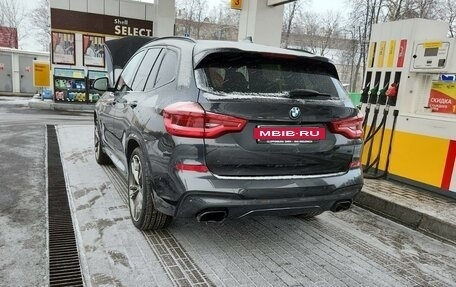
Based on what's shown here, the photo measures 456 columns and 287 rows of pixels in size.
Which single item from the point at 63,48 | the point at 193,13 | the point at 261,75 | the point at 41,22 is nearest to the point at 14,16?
the point at 41,22

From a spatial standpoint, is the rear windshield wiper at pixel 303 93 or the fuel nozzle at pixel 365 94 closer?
the rear windshield wiper at pixel 303 93

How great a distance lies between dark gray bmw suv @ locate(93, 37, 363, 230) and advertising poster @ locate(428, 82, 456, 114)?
8.12 feet

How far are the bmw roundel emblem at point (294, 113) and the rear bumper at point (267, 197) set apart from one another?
476mm

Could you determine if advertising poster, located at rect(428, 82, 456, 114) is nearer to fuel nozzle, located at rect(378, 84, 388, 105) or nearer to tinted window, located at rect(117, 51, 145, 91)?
fuel nozzle, located at rect(378, 84, 388, 105)

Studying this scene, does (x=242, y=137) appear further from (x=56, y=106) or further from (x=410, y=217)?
(x=56, y=106)

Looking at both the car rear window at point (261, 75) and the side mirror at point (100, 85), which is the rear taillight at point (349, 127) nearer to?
the car rear window at point (261, 75)

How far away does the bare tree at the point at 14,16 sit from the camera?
48812 millimetres

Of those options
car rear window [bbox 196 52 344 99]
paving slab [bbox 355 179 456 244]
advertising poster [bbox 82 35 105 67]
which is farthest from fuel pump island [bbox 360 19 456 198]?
advertising poster [bbox 82 35 105 67]

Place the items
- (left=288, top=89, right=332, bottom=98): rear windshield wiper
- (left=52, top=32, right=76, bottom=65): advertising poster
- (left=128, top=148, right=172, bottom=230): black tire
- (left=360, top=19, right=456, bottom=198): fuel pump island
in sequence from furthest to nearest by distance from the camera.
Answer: (left=52, top=32, right=76, bottom=65): advertising poster → (left=360, top=19, right=456, bottom=198): fuel pump island → (left=128, top=148, right=172, bottom=230): black tire → (left=288, top=89, right=332, bottom=98): rear windshield wiper

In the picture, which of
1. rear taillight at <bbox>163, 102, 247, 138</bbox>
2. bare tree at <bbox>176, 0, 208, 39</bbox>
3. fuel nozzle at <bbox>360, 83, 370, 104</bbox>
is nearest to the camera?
rear taillight at <bbox>163, 102, 247, 138</bbox>

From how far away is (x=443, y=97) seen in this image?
5195mm

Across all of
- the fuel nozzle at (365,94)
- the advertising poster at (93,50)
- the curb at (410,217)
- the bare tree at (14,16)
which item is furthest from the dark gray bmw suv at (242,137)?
the bare tree at (14,16)

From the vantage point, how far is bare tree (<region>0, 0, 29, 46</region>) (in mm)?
48812

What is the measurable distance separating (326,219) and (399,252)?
0.86 metres
